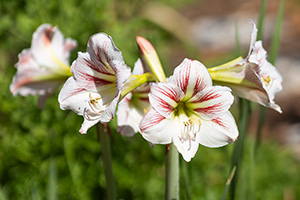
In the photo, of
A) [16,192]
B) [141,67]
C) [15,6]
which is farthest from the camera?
[15,6]

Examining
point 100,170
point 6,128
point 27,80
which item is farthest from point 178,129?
point 6,128

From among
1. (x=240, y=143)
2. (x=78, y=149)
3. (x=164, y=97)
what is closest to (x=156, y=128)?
(x=164, y=97)

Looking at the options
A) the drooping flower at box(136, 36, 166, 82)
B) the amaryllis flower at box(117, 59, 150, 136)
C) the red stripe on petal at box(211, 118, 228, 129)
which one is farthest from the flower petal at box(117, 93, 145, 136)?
the red stripe on petal at box(211, 118, 228, 129)

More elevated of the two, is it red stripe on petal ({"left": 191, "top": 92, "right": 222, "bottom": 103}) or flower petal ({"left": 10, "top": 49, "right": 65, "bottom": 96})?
flower petal ({"left": 10, "top": 49, "right": 65, "bottom": 96})

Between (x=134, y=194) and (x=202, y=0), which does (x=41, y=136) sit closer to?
(x=134, y=194)

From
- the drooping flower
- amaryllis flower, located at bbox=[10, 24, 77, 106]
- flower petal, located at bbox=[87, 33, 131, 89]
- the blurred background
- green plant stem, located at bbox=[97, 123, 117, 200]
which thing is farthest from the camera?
the blurred background

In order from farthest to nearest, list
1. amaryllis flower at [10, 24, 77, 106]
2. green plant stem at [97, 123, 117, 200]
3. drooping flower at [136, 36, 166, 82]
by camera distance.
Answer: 1. amaryllis flower at [10, 24, 77, 106]
2. green plant stem at [97, 123, 117, 200]
3. drooping flower at [136, 36, 166, 82]

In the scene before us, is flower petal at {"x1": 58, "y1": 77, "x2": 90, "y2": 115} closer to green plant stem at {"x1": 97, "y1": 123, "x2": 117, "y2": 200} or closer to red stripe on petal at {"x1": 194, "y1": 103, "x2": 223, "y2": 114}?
green plant stem at {"x1": 97, "y1": 123, "x2": 117, "y2": 200}

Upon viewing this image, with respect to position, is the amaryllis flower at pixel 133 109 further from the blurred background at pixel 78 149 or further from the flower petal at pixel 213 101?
the blurred background at pixel 78 149

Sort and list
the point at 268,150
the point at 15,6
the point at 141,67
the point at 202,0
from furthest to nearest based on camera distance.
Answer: the point at 202,0, the point at 268,150, the point at 15,6, the point at 141,67

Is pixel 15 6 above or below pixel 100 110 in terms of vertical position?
above
